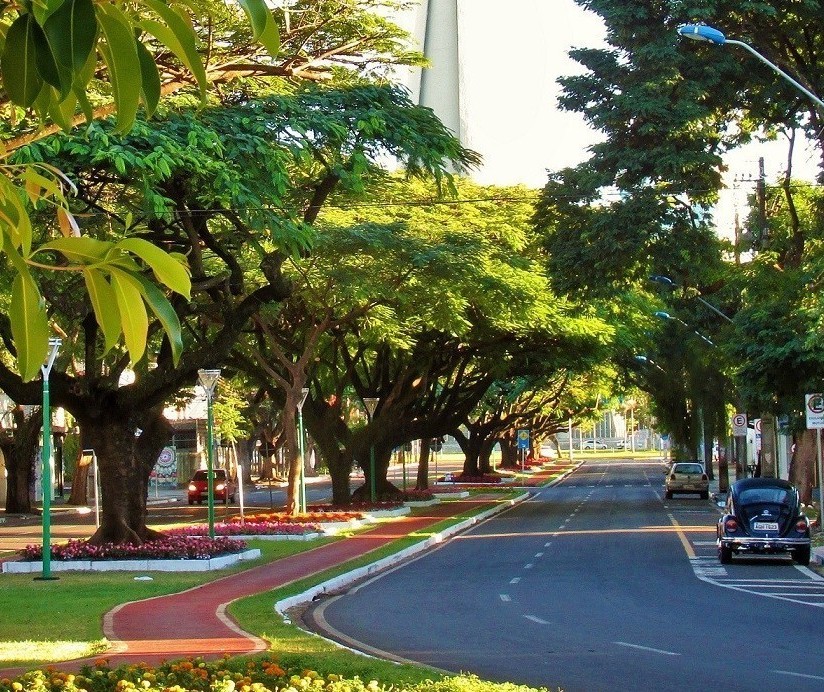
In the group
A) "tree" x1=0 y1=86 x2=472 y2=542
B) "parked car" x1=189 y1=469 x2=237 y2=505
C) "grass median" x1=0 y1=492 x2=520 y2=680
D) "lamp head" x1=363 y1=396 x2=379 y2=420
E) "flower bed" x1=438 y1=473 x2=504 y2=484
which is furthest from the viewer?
"flower bed" x1=438 y1=473 x2=504 y2=484

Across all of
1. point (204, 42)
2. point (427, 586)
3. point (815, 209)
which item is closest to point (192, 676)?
point (204, 42)

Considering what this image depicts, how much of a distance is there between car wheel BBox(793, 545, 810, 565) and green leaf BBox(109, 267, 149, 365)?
972 inches

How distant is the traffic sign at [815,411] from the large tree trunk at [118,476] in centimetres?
1447

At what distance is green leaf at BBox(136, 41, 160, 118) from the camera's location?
109 inches

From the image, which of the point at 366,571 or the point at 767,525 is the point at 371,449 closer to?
the point at 366,571

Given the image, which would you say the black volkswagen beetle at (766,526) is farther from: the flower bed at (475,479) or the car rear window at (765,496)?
the flower bed at (475,479)

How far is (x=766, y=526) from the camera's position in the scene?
25.9 metres

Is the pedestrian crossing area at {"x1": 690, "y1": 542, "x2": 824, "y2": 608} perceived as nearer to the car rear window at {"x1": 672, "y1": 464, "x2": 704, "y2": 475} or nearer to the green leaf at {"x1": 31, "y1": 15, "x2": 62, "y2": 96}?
the green leaf at {"x1": 31, "y1": 15, "x2": 62, "y2": 96}

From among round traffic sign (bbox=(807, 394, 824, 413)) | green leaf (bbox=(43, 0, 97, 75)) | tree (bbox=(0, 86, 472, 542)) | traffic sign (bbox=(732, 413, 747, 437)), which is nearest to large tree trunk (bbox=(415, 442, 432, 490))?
traffic sign (bbox=(732, 413, 747, 437))

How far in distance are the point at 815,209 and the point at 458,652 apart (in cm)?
2313

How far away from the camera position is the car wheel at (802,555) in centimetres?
2603

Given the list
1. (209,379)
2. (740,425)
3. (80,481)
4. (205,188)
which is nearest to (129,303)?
(205,188)

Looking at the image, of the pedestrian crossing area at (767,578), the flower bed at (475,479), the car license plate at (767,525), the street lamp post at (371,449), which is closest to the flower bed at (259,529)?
the pedestrian crossing area at (767,578)

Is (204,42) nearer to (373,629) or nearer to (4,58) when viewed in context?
(373,629)
